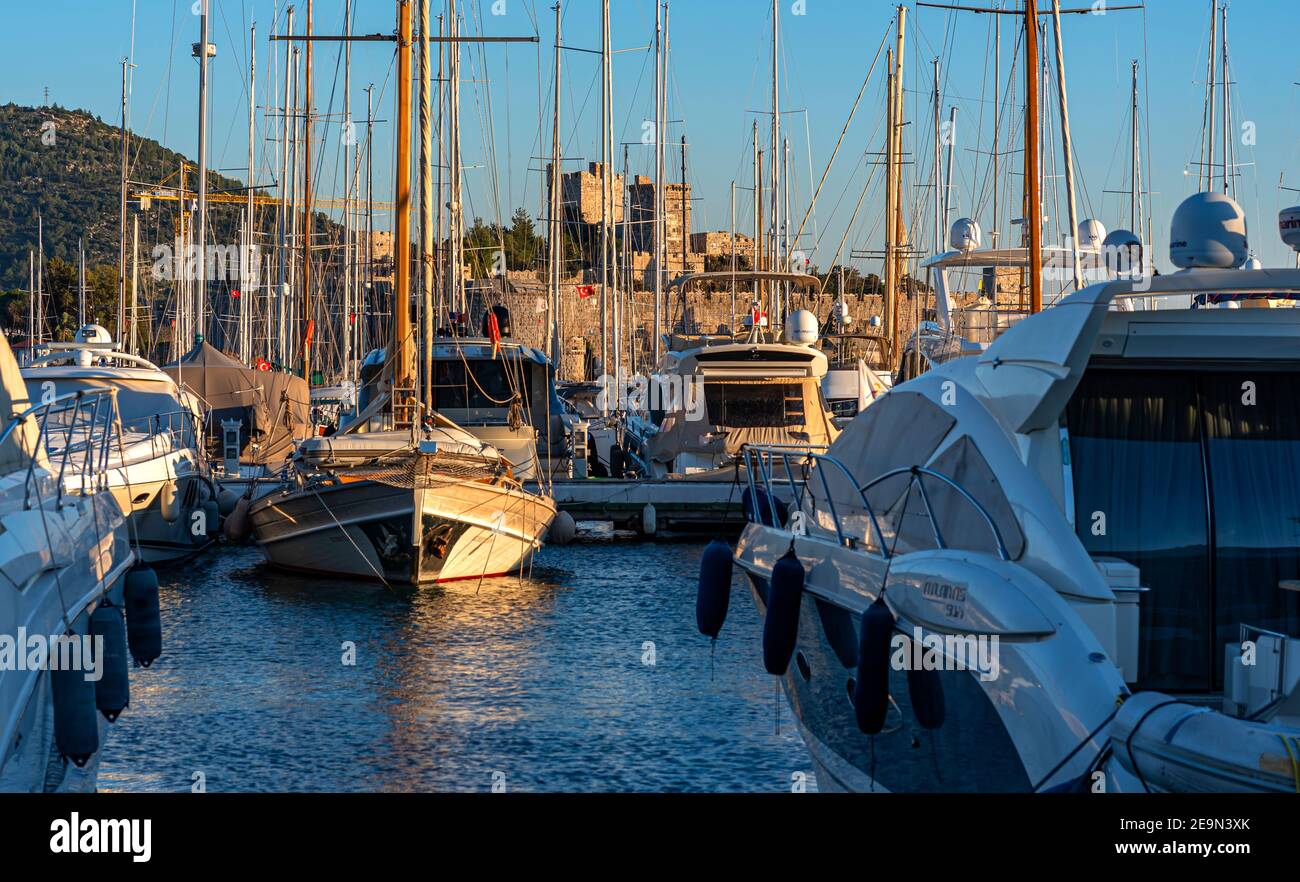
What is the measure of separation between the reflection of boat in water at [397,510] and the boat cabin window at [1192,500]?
10825 mm

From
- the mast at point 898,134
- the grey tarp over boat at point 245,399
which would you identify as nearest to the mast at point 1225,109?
the mast at point 898,134

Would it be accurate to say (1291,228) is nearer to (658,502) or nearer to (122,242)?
(658,502)

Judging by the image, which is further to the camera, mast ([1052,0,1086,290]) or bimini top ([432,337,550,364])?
bimini top ([432,337,550,364])

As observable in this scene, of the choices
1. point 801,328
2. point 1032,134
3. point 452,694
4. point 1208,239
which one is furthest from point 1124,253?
point 801,328

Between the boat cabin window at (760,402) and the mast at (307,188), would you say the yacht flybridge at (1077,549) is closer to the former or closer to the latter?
the boat cabin window at (760,402)

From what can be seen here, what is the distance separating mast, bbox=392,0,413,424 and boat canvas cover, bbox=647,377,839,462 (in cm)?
495

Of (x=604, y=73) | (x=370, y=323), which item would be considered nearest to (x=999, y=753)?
(x=604, y=73)

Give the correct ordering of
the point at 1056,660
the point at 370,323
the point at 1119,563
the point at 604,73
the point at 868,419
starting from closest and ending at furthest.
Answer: the point at 1056,660 < the point at 1119,563 < the point at 868,419 < the point at 604,73 < the point at 370,323

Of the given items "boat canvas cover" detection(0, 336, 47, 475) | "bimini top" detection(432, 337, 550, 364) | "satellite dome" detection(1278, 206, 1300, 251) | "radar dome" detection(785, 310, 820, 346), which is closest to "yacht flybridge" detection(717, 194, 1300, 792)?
"satellite dome" detection(1278, 206, 1300, 251)

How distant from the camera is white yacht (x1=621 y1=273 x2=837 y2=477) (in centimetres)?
2142

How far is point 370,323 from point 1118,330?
181ft

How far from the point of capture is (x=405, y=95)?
19016 millimetres

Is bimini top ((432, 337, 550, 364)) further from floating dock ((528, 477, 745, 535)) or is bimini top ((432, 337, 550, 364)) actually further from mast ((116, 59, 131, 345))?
mast ((116, 59, 131, 345))
